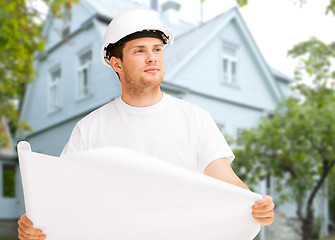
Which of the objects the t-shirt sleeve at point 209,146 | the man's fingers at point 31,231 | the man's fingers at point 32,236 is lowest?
the man's fingers at point 32,236

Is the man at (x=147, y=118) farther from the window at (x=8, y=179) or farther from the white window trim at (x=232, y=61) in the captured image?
the window at (x=8, y=179)

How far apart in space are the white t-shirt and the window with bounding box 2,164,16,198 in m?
16.1

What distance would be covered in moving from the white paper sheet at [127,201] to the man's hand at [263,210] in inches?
0.6

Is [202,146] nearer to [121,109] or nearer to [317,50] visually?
[121,109]

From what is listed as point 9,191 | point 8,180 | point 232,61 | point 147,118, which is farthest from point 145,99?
point 8,180

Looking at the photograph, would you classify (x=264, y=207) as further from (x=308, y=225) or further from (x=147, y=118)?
(x=308, y=225)

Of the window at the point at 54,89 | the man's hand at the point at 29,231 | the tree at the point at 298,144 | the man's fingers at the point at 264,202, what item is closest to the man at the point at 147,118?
the man's fingers at the point at 264,202

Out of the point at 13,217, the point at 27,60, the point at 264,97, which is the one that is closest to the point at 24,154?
the point at 27,60

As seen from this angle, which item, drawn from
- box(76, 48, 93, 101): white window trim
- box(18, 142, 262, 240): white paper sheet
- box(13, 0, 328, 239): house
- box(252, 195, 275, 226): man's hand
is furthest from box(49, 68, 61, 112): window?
box(252, 195, 275, 226): man's hand

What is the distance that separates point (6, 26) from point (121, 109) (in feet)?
16.0

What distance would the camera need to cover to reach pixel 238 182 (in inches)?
49.8

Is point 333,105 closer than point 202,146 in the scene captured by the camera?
No

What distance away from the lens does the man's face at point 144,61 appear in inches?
53.9

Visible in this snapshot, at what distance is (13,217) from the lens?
15.0 meters
